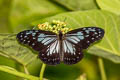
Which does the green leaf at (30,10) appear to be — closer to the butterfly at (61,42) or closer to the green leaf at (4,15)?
the green leaf at (4,15)

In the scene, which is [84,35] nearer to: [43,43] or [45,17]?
[43,43]

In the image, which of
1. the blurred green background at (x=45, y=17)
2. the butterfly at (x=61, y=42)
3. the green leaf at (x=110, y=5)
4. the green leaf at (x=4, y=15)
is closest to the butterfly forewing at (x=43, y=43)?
the butterfly at (x=61, y=42)

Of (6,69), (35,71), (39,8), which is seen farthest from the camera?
(39,8)

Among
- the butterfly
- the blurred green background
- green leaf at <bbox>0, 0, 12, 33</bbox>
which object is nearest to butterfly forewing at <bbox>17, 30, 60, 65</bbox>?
the butterfly

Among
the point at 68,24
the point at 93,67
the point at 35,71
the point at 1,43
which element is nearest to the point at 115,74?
the point at 93,67

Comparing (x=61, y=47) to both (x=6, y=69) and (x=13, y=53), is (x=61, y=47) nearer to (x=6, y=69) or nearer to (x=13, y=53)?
(x=13, y=53)

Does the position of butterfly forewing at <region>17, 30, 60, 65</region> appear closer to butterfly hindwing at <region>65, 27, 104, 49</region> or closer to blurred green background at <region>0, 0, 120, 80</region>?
butterfly hindwing at <region>65, 27, 104, 49</region>

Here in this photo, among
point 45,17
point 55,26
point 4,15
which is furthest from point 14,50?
point 4,15
